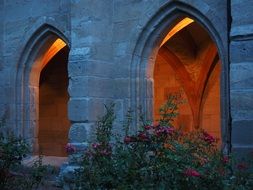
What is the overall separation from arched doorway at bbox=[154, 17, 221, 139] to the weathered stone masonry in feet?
10.6

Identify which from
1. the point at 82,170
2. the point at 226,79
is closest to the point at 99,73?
the point at 226,79

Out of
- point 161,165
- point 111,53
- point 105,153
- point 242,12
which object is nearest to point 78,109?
point 111,53

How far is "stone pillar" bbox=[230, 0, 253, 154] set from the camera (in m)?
4.88

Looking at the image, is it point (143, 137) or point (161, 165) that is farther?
point (143, 137)

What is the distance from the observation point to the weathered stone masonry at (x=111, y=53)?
4.96 m

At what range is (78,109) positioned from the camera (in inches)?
250

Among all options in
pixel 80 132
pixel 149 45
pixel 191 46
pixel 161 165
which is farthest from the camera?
pixel 191 46

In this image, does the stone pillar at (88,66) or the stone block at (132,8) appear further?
the stone block at (132,8)

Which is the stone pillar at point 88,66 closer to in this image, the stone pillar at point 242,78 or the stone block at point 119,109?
the stone block at point 119,109

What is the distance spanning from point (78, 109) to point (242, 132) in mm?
2404

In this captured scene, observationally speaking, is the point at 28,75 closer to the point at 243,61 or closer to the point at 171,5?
the point at 171,5

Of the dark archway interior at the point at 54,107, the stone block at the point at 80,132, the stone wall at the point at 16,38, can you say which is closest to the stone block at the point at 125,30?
the stone block at the point at 80,132

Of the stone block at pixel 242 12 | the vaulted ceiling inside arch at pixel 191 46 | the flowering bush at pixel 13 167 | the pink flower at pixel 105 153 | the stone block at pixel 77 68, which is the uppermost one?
the vaulted ceiling inside arch at pixel 191 46

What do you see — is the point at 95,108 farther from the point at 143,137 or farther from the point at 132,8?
the point at 143,137
